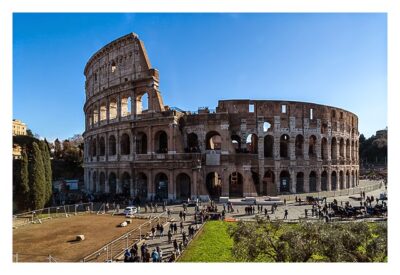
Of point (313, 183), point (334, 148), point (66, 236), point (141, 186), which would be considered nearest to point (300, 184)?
point (313, 183)

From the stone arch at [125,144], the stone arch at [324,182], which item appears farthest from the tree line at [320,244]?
the stone arch at [324,182]

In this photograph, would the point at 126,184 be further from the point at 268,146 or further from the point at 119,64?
the point at 268,146

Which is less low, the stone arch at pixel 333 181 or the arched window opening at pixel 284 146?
the arched window opening at pixel 284 146

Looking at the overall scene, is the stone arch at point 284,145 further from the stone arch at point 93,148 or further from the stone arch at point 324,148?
the stone arch at point 93,148

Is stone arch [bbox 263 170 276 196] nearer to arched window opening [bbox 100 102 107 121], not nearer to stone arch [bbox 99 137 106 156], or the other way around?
stone arch [bbox 99 137 106 156]

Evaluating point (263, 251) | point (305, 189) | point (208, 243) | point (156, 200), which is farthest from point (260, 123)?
point (263, 251)
